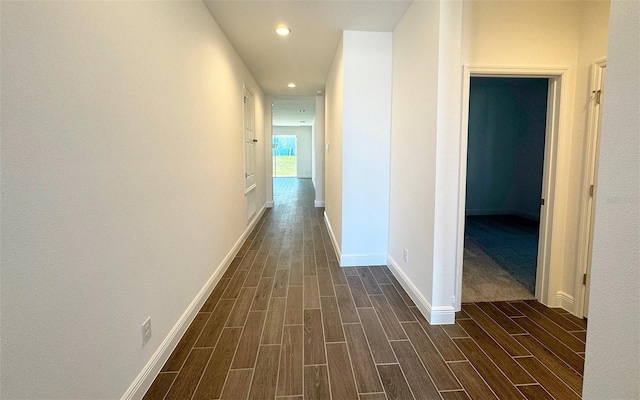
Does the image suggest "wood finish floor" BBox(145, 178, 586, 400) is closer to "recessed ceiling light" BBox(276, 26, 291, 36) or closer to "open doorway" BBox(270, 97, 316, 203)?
"recessed ceiling light" BBox(276, 26, 291, 36)

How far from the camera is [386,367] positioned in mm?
1904

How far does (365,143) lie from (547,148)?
1.64 meters

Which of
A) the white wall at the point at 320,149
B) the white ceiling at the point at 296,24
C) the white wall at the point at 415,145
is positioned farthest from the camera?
the white wall at the point at 320,149

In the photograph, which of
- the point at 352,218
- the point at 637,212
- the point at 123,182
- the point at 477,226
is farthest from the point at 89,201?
the point at 477,226

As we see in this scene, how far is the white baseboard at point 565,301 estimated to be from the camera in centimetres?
260

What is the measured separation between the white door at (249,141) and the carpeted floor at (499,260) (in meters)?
3.27

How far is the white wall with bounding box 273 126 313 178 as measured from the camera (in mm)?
16078

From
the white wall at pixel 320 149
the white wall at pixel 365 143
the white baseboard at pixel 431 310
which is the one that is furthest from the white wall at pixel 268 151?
the white baseboard at pixel 431 310

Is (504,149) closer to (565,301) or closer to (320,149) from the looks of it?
(320,149)

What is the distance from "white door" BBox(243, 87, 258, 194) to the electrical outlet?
3.16 metres

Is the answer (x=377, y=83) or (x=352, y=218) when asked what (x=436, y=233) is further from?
(x=377, y=83)

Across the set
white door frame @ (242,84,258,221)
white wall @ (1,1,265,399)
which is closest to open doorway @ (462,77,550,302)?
white door frame @ (242,84,258,221)

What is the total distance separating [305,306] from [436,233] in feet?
4.01

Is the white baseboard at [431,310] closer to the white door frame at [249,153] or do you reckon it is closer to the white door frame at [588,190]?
the white door frame at [588,190]
